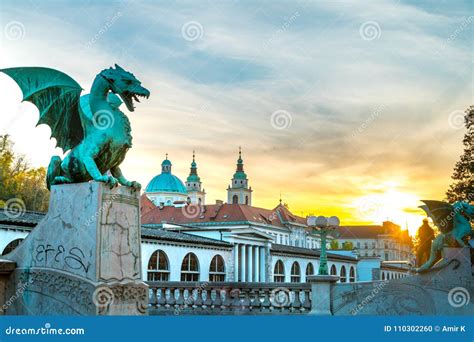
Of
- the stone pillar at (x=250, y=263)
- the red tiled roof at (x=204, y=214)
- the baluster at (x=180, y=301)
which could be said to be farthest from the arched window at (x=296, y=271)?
the baluster at (x=180, y=301)

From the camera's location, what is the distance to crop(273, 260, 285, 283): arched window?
53.8 meters

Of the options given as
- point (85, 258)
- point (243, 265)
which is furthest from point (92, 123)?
A: point (243, 265)

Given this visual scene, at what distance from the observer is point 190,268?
130ft

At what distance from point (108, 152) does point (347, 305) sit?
5860 mm

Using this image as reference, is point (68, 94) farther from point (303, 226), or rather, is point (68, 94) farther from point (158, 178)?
point (158, 178)

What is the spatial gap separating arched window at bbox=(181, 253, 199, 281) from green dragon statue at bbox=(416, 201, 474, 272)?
93.5 ft

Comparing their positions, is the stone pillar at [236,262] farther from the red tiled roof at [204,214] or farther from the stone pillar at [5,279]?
the stone pillar at [5,279]

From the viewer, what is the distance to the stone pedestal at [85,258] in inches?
298

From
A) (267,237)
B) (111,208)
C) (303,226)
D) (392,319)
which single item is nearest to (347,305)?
(392,319)

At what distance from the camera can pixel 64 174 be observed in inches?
337

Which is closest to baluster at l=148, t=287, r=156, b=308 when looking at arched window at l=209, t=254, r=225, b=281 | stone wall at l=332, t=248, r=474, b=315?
stone wall at l=332, t=248, r=474, b=315

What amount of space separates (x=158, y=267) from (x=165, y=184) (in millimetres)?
86329

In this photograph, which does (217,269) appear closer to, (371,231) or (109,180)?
(109,180)

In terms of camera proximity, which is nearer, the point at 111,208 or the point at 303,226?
the point at 111,208
